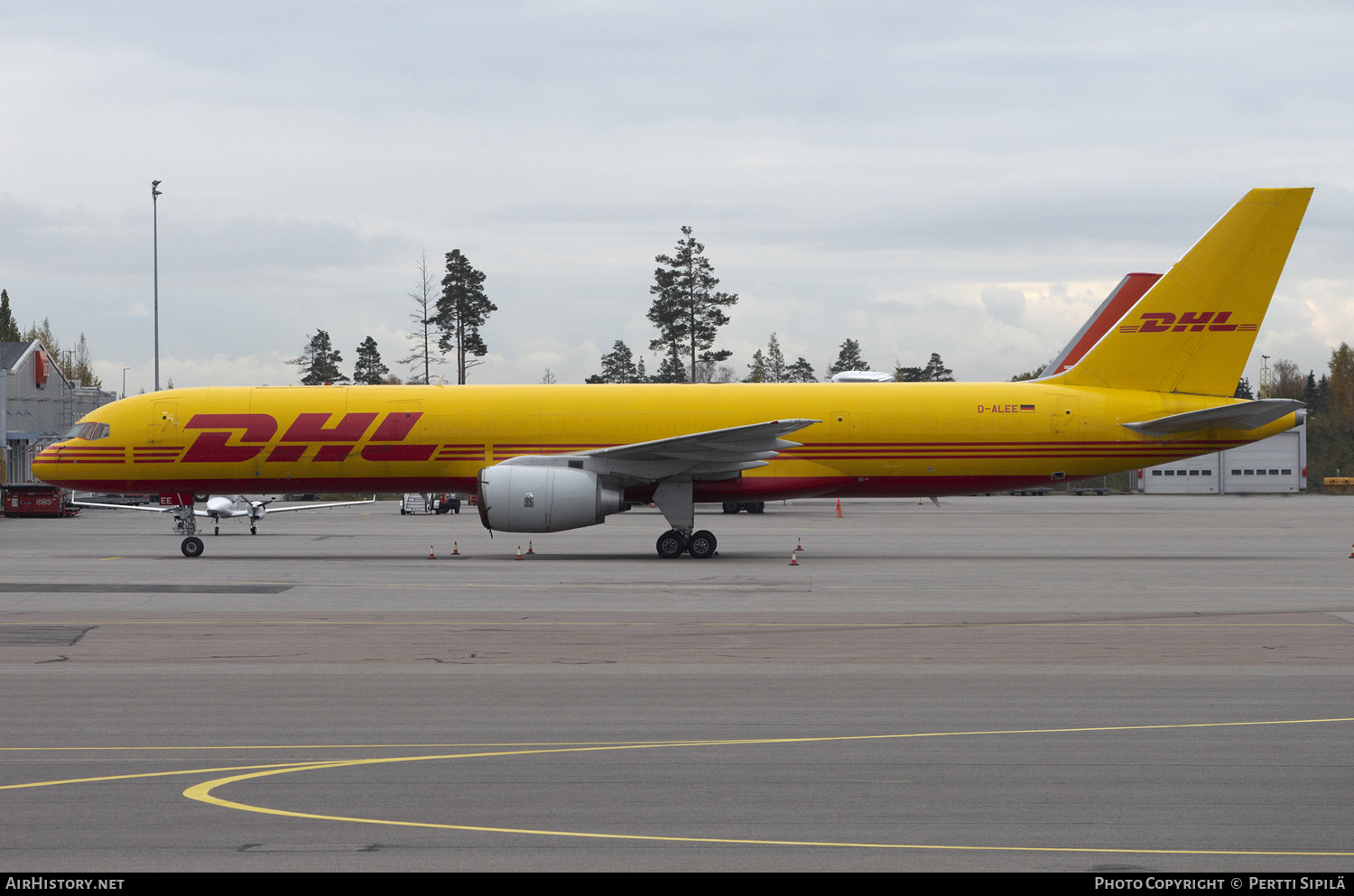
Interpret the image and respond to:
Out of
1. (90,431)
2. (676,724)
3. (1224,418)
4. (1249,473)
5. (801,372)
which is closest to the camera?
(676,724)

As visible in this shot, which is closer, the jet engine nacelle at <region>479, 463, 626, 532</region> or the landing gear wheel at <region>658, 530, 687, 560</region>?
the jet engine nacelle at <region>479, 463, 626, 532</region>

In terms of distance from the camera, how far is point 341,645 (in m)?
13.6

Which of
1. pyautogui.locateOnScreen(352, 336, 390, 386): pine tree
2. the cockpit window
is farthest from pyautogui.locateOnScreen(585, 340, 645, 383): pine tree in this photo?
the cockpit window

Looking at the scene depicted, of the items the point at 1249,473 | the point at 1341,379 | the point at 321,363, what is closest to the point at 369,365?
the point at 321,363

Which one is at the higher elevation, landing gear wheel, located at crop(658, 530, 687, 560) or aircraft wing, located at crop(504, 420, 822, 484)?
aircraft wing, located at crop(504, 420, 822, 484)

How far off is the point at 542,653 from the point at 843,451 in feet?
50.0

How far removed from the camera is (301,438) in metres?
27.5

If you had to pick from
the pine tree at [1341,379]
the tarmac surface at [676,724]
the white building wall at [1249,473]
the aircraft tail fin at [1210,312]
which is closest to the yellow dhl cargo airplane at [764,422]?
the aircraft tail fin at [1210,312]

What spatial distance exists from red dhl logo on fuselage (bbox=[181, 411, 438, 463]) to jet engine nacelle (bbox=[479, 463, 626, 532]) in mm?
2871

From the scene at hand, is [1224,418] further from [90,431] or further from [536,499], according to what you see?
[90,431]

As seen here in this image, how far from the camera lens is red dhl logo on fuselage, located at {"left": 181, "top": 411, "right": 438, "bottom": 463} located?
89.9 ft

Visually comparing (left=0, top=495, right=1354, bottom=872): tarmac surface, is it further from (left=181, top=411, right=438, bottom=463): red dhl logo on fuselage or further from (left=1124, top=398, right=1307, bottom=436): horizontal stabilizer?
(left=181, top=411, right=438, bottom=463): red dhl logo on fuselage

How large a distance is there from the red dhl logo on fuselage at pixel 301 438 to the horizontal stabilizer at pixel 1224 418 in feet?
53.9

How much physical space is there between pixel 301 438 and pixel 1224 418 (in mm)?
20564
